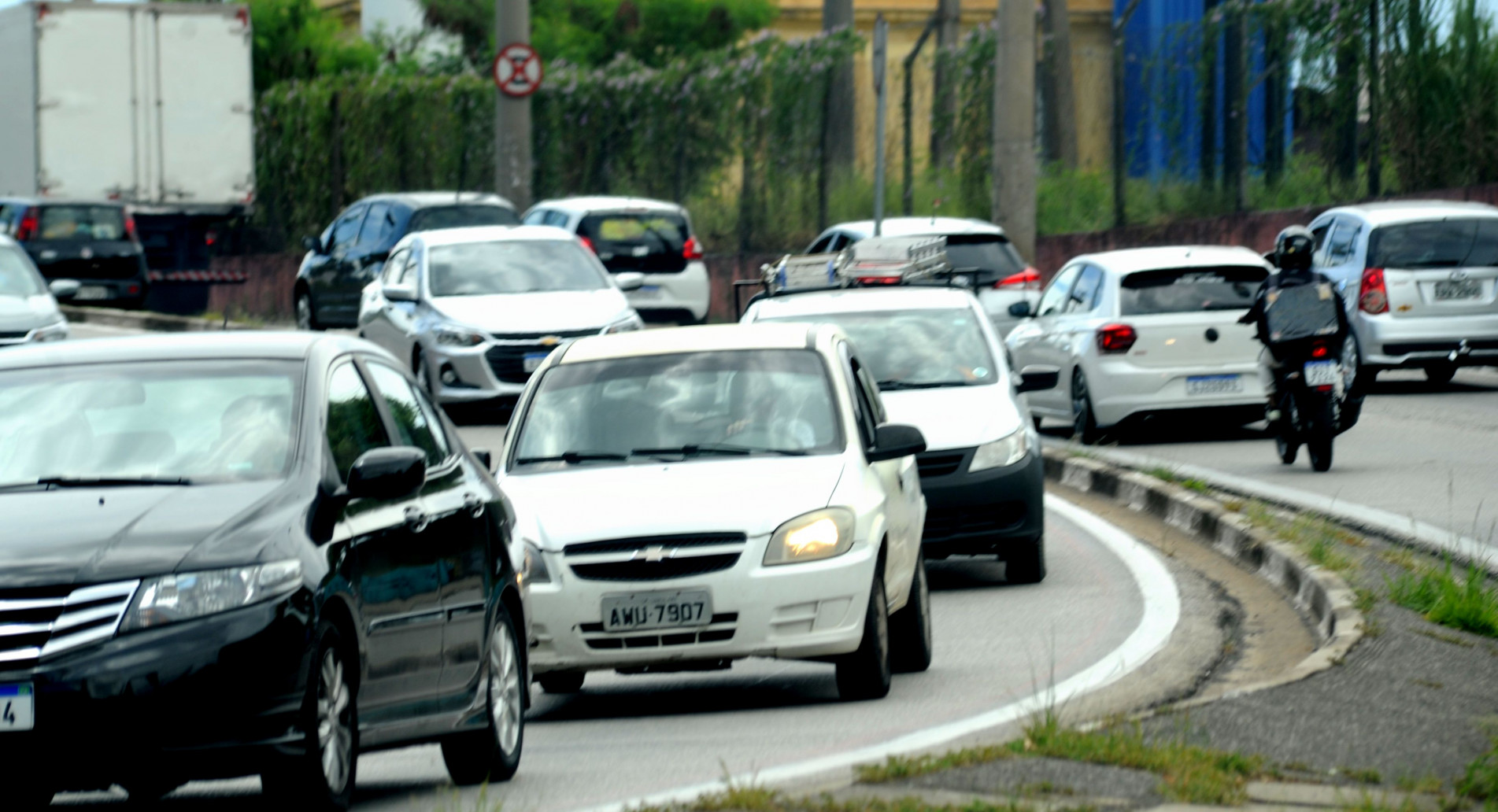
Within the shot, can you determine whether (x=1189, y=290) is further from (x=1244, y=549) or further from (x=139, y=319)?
(x=139, y=319)

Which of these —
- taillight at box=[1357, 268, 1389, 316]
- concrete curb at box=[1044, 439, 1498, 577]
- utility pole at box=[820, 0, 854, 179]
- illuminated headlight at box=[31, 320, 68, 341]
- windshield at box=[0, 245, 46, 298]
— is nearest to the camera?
concrete curb at box=[1044, 439, 1498, 577]

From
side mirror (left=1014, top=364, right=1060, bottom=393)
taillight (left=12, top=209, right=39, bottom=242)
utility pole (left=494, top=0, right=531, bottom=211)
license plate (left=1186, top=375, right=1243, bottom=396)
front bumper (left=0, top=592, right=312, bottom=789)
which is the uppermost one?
utility pole (left=494, top=0, right=531, bottom=211)

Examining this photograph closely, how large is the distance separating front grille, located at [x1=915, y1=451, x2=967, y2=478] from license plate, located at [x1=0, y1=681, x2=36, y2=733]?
298 inches

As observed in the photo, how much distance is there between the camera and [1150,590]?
12938 millimetres

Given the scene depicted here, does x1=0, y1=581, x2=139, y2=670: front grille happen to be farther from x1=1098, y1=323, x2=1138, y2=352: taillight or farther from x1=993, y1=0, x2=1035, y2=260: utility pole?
x1=993, y1=0, x2=1035, y2=260: utility pole

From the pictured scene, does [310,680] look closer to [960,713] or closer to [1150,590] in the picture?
[960,713]

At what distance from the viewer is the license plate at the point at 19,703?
639 centimetres

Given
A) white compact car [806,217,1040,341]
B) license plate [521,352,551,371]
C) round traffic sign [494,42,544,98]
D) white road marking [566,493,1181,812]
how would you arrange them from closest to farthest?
1. white road marking [566,493,1181,812]
2. license plate [521,352,551,371]
3. white compact car [806,217,1040,341]
4. round traffic sign [494,42,544,98]

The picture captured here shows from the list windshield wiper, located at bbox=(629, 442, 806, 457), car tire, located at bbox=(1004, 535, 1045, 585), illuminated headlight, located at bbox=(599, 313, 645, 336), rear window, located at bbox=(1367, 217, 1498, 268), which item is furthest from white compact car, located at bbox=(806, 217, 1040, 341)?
windshield wiper, located at bbox=(629, 442, 806, 457)

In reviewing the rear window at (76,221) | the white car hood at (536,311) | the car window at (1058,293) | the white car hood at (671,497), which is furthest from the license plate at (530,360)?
the rear window at (76,221)

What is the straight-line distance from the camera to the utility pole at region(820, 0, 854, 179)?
36625 millimetres

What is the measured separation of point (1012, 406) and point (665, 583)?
15.6 feet

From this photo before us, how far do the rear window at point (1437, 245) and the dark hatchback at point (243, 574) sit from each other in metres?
16.1

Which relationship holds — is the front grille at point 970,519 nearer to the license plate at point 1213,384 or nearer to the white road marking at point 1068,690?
the white road marking at point 1068,690
